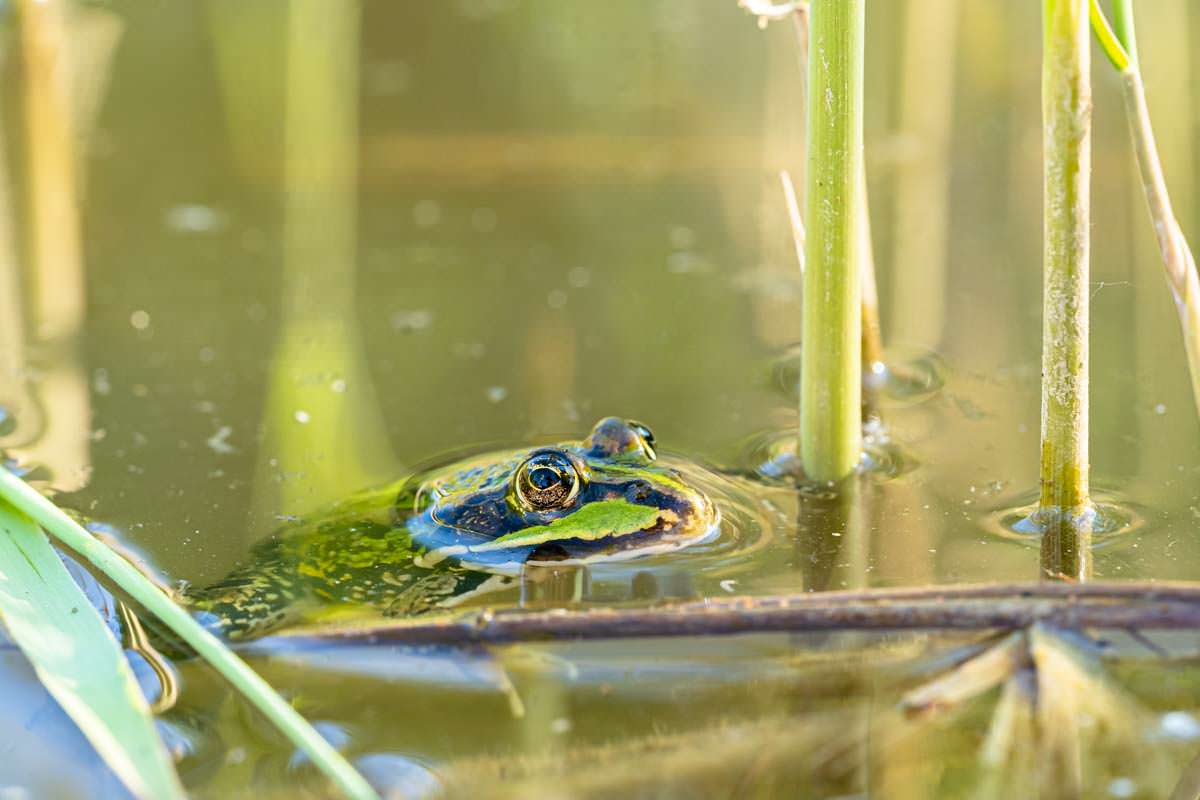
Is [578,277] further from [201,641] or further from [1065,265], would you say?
[201,641]

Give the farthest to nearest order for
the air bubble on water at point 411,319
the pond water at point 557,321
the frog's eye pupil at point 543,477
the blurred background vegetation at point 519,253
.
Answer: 1. the air bubble on water at point 411,319
2. the blurred background vegetation at point 519,253
3. the frog's eye pupil at point 543,477
4. the pond water at point 557,321

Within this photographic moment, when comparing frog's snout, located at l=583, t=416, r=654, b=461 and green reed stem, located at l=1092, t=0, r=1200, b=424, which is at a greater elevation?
green reed stem, located at l=1092, t=0, r=1200, b=424

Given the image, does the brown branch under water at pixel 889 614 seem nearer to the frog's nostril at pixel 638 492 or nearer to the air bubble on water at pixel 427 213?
the frog's nostril at pixel 638 492

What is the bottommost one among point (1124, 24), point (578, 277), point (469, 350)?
point (469, 350)

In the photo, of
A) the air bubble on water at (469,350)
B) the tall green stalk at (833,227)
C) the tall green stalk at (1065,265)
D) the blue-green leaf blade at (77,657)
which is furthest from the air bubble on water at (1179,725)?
the air bubble on water at (469,350)

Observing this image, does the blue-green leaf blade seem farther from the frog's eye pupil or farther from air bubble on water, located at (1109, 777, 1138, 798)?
air bubble on water, located at (1109, 777, 1138, 798)

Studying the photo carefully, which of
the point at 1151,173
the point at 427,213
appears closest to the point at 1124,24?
the point at 1151,173

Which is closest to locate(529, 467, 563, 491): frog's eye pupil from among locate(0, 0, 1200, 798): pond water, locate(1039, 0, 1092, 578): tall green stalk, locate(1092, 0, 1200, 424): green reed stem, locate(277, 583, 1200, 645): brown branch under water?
locate(0, 0, 1200, 798): pond water
